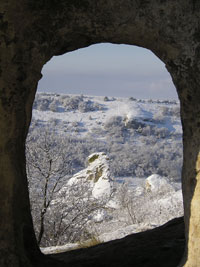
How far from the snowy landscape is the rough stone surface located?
460cm

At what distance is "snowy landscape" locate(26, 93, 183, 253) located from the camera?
1313 cm

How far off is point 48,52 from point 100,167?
650 inches

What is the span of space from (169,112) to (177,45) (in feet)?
209

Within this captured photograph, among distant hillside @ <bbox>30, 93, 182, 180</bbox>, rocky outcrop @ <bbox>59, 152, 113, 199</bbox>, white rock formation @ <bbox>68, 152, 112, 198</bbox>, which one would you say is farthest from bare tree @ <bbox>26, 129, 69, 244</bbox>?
distant hillside @ <bbox>30, 93, 182, 180</bbox>

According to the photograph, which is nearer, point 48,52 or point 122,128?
point 48,52

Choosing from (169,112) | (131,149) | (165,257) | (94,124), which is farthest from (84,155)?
(165,257)

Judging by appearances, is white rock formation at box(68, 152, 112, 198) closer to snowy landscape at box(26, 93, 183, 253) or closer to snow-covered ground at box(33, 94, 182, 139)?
snowy landscape at box(26, 93, 183, 253)

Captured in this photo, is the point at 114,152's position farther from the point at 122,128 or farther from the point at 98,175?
the point at 98,175

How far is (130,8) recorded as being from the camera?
2977mm

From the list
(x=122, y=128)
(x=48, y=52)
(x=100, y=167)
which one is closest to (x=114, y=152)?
(x=122, y=128)

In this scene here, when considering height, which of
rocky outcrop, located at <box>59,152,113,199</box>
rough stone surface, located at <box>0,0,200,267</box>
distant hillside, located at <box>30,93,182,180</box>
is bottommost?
rocky outcrop, located at <box>59,152,113,199</box>

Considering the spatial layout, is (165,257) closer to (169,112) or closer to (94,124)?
(94,124)

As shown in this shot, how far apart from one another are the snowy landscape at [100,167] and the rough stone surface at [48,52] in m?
4.60

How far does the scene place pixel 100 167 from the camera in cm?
1950
